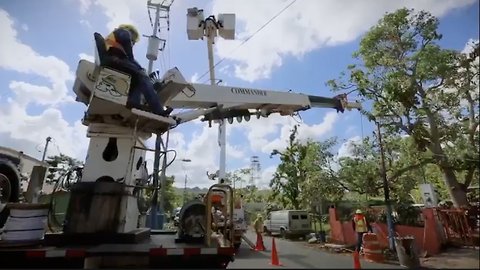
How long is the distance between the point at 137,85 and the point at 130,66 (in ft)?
1.23

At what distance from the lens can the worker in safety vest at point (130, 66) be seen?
600 cm

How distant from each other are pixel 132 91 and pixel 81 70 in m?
1.05

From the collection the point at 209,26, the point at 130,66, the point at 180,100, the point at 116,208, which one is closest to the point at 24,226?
the point at 116,208

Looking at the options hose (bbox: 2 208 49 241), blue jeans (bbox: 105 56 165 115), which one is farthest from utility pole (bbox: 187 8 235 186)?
hose (bbox: 2 208 49 241)

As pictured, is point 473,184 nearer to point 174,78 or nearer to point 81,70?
point 174,78

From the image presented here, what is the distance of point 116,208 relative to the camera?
563cm

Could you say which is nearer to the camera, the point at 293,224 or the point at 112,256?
the point at 112,256

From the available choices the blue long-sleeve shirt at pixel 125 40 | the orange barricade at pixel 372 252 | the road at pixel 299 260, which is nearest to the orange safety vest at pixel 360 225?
the road at pixel 299 260

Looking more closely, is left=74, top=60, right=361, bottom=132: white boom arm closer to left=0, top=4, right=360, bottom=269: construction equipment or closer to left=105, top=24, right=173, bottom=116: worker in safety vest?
left=0, top=4, right=360, bottom=269: construction equipment

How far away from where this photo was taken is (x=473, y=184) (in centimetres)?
1559

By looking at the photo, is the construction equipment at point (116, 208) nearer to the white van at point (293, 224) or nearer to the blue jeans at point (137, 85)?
the blue jeans at point (137, 85)

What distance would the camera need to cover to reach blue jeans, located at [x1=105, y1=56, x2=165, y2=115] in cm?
595

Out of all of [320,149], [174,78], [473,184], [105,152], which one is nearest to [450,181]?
[473,184]

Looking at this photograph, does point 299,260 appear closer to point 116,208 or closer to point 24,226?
point 116,208
